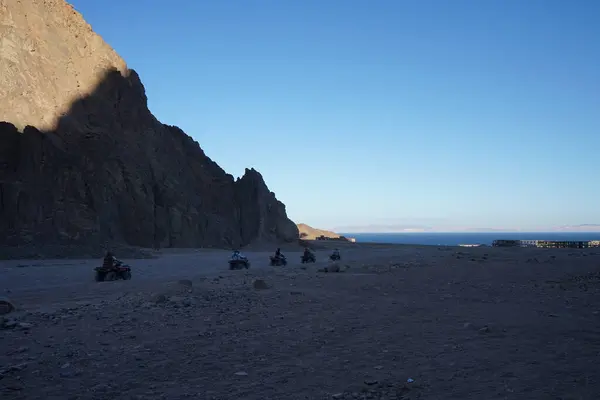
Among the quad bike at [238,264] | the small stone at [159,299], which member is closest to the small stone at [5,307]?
the small stone at [159,299]

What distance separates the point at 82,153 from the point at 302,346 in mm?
45888

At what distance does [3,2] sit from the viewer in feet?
164

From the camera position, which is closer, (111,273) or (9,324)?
(9,324)

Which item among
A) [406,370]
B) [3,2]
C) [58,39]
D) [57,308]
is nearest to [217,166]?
[58,39]

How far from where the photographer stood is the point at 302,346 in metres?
8.60

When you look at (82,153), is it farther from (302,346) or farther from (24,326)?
(302,346)

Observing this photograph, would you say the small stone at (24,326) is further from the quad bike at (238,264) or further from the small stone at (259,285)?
the quad bike at (238,264)

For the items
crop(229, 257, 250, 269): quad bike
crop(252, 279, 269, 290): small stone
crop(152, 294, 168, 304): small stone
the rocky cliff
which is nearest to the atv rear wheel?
crop(229, 257, 250, 269): quad bike

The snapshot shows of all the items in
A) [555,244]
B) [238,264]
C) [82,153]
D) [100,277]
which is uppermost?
[82,153]

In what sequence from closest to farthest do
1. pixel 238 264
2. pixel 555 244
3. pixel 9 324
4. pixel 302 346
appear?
pixel 302 346
pixel 9 324
pixel 238 264
pixel 555 244

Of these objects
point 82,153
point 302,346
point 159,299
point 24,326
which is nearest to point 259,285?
point 159,299

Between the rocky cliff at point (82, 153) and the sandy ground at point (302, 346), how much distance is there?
31.2 metres

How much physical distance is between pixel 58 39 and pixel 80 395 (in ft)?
186

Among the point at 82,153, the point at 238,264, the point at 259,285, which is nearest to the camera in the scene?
the point at 259,285
